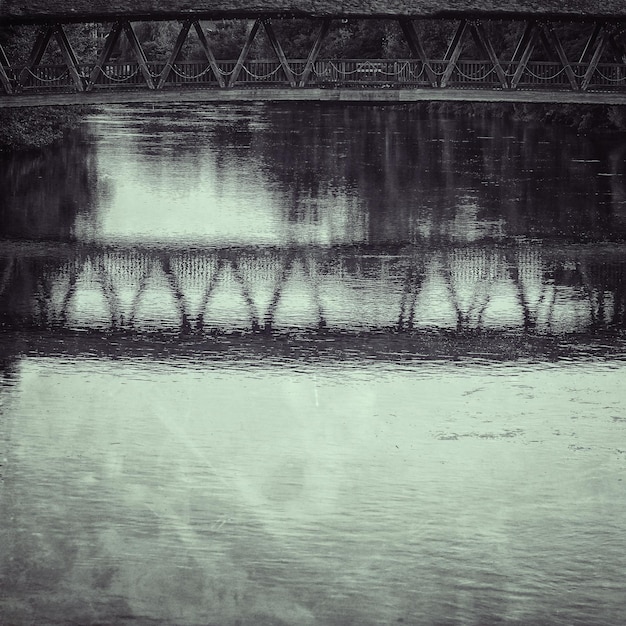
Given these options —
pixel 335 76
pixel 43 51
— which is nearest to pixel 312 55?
pixel 43 51

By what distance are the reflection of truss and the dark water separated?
0.09 meters

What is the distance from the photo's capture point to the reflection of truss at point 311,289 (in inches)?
814

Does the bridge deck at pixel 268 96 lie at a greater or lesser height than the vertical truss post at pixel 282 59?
lesser

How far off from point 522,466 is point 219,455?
2914 mm

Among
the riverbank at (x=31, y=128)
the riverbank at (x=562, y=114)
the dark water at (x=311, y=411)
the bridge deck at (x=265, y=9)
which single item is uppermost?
the bridge deck at (x=265, y=9)

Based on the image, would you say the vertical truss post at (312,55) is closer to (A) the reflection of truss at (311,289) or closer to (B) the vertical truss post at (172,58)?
(B) the vertical truss post at (172,58)

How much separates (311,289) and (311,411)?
7485 mm

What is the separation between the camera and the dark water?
10.8 m

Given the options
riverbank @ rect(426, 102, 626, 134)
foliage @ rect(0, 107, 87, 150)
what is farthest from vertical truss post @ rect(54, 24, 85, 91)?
riverbank @ rect(426, 102, 626, 134)

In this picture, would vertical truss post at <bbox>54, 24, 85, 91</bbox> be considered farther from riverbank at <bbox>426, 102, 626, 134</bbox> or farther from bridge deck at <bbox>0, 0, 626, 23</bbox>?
riverbank at <bbox>426, 102, 626, 134</bbox>

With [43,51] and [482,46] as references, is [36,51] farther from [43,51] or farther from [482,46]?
[482,46]

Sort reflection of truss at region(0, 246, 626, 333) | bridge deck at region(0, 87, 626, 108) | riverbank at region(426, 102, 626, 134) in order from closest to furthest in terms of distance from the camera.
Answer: reflection of truss at region(0, 246, 626, 333) < bridge deck at region(0, 87, 626, 108) < riverbank at region(426, 102, 626, 134)

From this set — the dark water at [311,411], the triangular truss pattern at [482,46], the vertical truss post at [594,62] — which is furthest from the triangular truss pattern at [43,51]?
the vertical truss post at [594,62]

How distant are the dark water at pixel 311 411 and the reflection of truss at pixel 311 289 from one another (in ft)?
0.29
